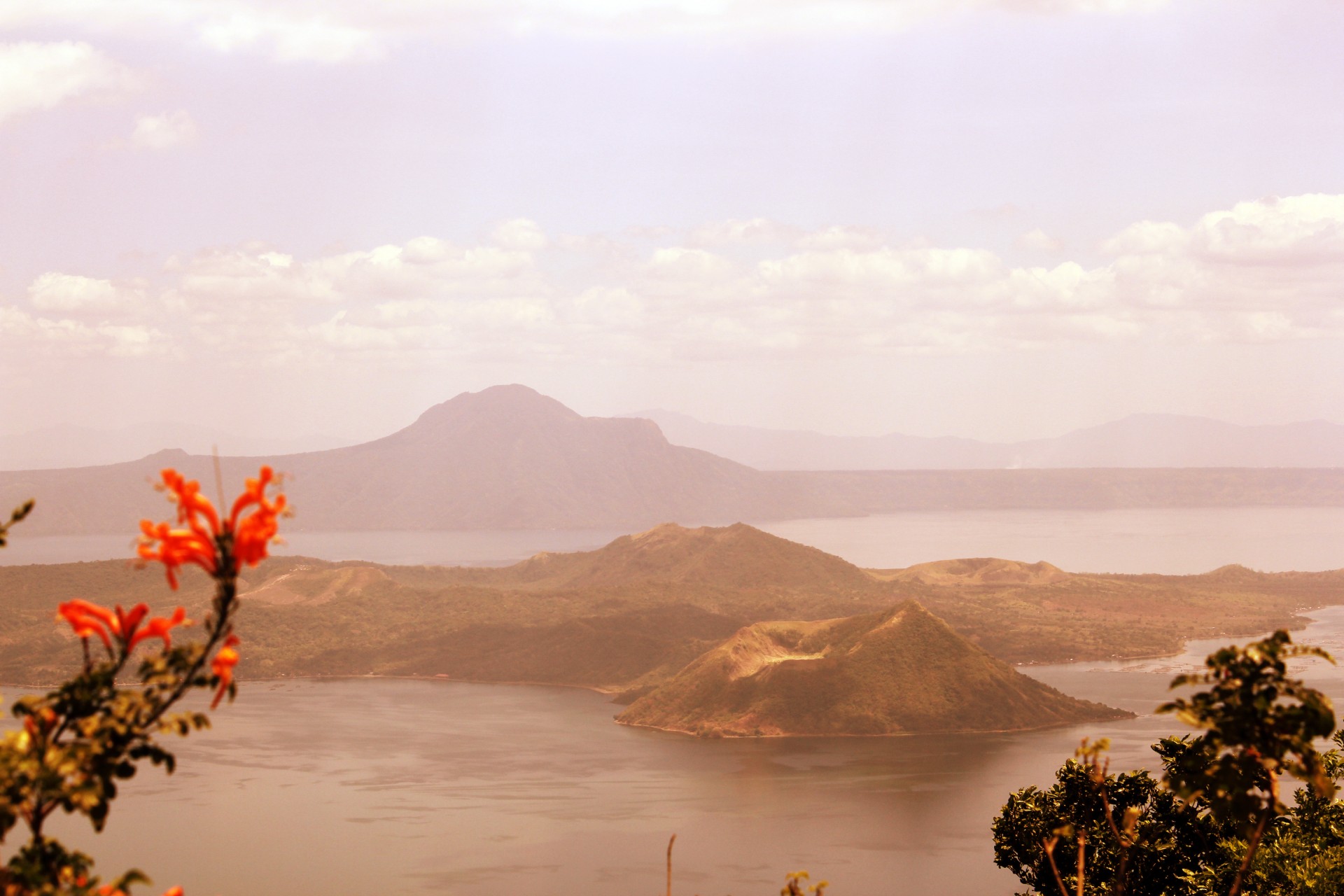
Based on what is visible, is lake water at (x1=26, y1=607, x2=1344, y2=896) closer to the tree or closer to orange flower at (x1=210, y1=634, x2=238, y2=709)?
the tree

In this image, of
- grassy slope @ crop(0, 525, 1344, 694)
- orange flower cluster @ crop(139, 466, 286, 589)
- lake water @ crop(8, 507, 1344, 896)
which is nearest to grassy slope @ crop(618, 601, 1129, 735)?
lake water @ crop(8, 507, 1344, 896)

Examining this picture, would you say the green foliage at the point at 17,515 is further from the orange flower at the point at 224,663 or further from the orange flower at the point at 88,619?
the orange flower at the point at 224,663

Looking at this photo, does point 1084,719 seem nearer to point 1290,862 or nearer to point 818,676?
point 818,676

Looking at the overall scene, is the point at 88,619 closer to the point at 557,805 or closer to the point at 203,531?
the point at 203,531

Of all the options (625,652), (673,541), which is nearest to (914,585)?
(673,541)

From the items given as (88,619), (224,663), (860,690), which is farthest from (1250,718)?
(860,690)

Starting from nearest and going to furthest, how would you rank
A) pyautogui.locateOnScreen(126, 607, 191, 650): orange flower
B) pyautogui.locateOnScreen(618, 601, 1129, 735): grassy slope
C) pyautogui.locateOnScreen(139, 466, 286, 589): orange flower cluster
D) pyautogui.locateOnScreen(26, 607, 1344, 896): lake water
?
1. pyautogui.locateOnScreen(139, 466, 286, 589): orange flower cluster
2. pyautogui.locateOnScreen(126, 607, 191, 650): orange flower
3. pyautogui.locateOnScreen(26, 607, 1344, 896): lake water
4. pyautogui.locateOnScreen(618, 601, 1129, 735): grassy slope
